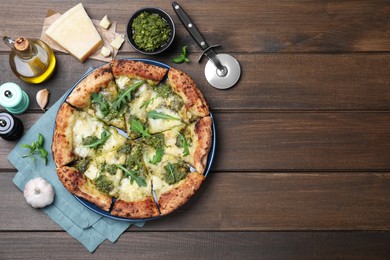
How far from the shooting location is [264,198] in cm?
302

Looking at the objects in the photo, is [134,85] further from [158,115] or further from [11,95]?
[11,95]

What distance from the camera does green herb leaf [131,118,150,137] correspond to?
283 cm

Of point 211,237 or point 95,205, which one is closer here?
point 95,205

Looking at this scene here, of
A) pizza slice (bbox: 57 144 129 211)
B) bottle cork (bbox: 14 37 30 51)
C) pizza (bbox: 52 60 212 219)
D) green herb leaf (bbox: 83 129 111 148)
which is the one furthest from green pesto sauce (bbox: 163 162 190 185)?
bottle cork (bbox: 14 37 30 51)

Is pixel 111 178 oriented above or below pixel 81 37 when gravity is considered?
below

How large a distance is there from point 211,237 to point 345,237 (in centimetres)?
74

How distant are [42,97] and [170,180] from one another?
852 millimetres

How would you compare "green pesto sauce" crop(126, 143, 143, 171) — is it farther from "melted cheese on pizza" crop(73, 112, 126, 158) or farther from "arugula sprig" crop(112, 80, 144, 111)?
"arugula sprig" crop(112, 80, 144, 111)

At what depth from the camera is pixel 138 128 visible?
283cm

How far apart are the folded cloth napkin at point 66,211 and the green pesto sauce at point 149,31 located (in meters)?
0.75

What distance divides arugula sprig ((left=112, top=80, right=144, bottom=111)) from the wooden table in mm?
262

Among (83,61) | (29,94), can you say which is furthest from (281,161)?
(29,94)

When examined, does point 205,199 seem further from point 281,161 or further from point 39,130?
point 39,130

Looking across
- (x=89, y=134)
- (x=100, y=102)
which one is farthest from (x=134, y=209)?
(x=100, y=102)
